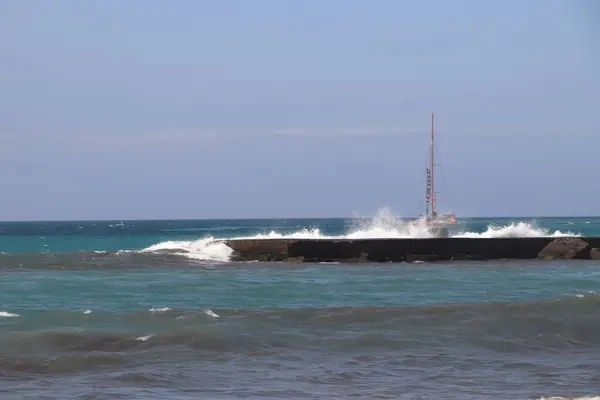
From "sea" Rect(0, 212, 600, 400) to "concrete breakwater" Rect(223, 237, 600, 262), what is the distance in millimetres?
7256

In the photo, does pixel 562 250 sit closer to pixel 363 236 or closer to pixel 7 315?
pixel 363 236

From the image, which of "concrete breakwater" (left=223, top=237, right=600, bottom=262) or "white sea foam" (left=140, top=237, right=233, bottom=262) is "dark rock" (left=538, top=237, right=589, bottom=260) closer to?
"concrete breakwater" (left=223, top=237, right=600, bottom=262)

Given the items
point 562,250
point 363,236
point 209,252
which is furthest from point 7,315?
point 363,236

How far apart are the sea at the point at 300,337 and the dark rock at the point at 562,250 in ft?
25.6

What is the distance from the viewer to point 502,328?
617 inches

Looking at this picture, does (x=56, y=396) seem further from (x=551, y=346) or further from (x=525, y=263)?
(x=525, y=263)

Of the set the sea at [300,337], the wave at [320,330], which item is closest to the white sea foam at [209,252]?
the sea at [300,337]

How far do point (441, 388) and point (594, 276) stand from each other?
16.8m

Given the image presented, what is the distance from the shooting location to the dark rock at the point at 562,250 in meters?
34.8

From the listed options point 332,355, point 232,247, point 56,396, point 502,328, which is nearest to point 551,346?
point 502,328

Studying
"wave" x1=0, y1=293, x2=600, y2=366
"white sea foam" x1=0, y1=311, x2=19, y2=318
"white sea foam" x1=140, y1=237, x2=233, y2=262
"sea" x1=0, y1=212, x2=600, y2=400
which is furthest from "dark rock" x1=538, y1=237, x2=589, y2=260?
"white sea foam" x1=0, y1=311, x2=19, y2=318

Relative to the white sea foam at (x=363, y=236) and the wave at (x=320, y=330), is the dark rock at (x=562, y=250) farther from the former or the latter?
the wave at (x=320, y=330)

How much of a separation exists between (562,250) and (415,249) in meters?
5.34

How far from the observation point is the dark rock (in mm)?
34781
